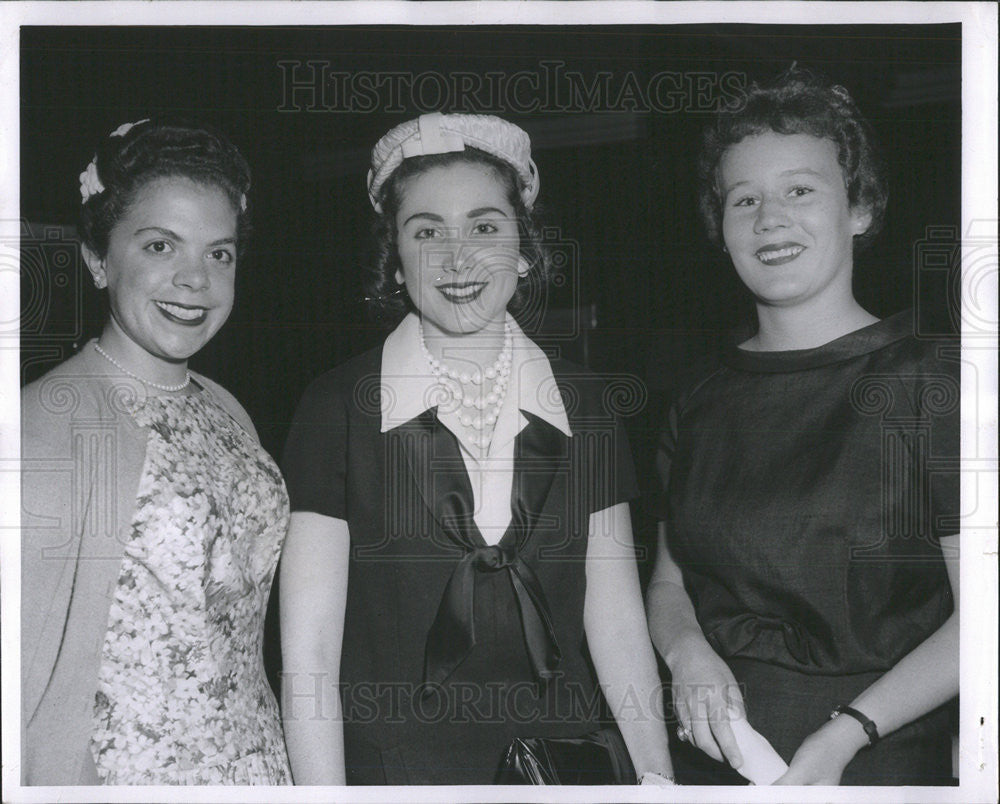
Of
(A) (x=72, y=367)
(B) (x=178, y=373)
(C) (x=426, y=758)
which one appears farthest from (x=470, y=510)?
(A) (x=72, y=367)

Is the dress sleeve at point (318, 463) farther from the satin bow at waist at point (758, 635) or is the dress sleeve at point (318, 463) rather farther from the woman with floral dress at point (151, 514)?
the satin bow at waist at point (758, 635)

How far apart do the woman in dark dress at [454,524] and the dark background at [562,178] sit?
0.23 feet

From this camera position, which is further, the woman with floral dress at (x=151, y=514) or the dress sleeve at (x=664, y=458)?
the dress sleeve at (x=664, y=458)

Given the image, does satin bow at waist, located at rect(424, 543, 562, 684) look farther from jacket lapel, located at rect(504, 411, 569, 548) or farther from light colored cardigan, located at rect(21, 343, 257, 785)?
light colored cardigan, located at rect(21, 343, 257, 785)

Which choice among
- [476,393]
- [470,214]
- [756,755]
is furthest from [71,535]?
[756,755]

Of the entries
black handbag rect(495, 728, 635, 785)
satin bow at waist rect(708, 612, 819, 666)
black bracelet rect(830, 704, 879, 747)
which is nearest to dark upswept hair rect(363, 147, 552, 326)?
satin bow at waist rect(708, 612, 819, 666)

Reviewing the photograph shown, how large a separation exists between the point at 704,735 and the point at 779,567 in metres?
0.37

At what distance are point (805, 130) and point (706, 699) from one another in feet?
3.73

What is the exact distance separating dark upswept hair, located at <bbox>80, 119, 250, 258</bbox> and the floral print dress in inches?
14.9

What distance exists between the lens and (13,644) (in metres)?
2.00

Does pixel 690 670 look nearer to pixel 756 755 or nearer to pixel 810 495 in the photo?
pixel 756 755

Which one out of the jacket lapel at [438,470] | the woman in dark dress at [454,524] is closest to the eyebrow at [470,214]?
the woman in dark dress at [454,524]

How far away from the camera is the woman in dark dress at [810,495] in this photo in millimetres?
1901

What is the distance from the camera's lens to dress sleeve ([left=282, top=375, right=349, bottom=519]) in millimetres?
1964
